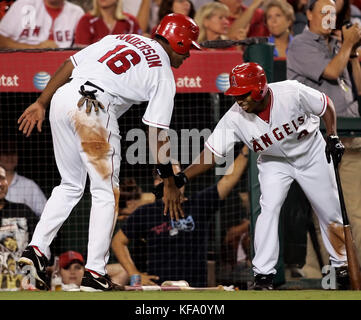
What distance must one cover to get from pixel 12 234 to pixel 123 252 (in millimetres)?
1048

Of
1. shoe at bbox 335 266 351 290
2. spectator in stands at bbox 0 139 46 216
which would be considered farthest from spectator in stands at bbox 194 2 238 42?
shoe at bbox 335 266 351 290

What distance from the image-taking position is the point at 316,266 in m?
7.95

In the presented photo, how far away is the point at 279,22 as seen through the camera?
9000mm

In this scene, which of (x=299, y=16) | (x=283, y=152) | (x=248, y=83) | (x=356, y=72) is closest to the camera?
(x=248, y=83)

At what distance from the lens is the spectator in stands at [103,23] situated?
8.74 m

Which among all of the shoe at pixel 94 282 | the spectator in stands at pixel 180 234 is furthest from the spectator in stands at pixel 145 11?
the shoe at pixel 94 282

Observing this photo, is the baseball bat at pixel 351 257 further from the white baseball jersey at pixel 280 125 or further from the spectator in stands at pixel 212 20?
the spectator in stands at pixel 212 20

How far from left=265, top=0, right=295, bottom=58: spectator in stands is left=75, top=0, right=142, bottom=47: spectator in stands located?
1413 millimetres

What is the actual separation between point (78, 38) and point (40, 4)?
62 centimetres

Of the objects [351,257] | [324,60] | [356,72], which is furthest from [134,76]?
[356,72]

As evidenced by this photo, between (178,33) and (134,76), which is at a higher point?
(178,33)

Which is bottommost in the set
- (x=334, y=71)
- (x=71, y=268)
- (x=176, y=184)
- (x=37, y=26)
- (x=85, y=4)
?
(x=71, y=268)

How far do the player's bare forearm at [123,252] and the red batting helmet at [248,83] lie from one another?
7.34 ft

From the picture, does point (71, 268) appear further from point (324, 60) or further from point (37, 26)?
point (324, 60)
